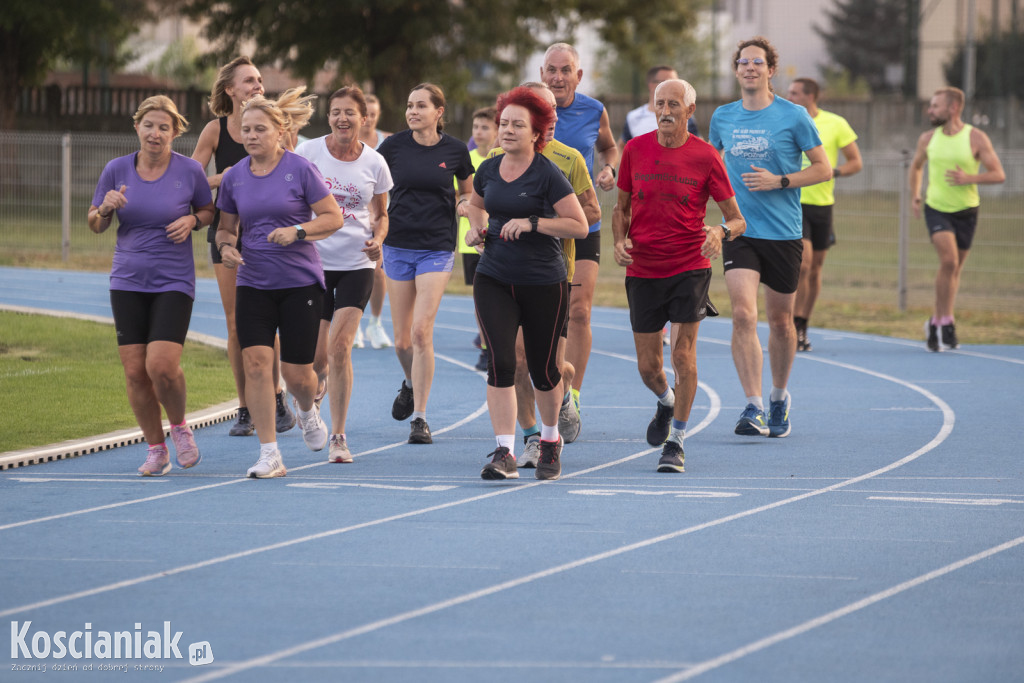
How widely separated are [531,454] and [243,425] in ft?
7.13

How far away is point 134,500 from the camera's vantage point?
24.2 ft

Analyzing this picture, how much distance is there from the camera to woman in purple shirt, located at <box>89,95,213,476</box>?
796cm

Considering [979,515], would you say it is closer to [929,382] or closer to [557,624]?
[557,624]

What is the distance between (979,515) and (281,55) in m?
26.8

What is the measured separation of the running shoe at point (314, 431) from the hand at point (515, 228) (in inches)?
65.5

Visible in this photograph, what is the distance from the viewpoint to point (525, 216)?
791cm

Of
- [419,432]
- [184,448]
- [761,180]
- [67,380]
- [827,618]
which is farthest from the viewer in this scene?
[67,380]

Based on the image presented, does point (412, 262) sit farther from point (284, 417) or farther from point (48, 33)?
point (48, 33)

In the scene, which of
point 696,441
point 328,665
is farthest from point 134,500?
point 696,441

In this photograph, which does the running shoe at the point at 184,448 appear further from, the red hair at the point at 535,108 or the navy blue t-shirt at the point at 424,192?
the red hair at the point at 535,108

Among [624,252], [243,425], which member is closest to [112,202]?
[243,425]

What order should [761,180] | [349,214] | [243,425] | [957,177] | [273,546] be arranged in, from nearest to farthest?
1. [273,546]
2. [349,214]
3. [761,180]
4. [243,425]
5. [957,177]

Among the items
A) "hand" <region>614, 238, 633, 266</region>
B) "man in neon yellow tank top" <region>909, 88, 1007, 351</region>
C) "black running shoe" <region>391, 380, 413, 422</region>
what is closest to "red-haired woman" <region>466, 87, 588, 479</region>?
"hand" <region>614, 238, 633, 266</region>

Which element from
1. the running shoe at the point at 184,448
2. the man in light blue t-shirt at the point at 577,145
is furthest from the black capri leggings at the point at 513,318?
the running shoe at the point at 184,448
